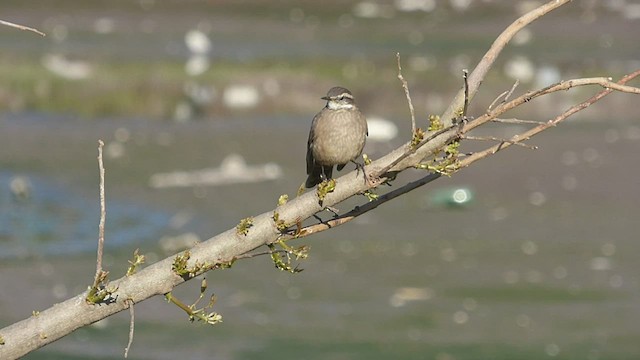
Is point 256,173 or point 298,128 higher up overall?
point 298,128

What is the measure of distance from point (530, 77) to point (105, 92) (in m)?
6.75

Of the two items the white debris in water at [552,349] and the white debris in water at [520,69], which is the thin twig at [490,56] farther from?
the white debris in water at [520,69]

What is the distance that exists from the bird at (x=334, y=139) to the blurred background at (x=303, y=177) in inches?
130

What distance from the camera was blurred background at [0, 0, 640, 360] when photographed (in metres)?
10.7

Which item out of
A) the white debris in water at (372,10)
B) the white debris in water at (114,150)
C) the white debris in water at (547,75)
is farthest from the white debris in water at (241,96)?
the white debris in water at (372,10)

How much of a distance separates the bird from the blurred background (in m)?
3.29

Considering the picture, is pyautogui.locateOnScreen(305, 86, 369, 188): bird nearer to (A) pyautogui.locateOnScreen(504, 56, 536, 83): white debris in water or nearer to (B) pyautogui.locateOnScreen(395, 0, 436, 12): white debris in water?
(A) pyautogui.locateOnScreen(504, 56, 536, 83): white debris in water

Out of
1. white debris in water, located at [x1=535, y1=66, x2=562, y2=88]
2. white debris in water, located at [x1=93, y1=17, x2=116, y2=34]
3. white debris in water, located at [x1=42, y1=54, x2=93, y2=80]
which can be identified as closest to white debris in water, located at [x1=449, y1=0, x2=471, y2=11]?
white debris in water, located at [x1=535, y1=66, x2=562, y2=88]

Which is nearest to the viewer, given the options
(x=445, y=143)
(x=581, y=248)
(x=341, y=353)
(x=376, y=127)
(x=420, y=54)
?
(x=445, y=143)

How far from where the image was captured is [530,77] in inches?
936

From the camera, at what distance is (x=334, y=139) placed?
21.9 ft

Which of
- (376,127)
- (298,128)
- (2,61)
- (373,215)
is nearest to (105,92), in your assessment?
(2,61)

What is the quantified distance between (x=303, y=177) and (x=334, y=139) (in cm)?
940

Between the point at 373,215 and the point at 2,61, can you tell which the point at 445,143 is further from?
the point at 2,61
